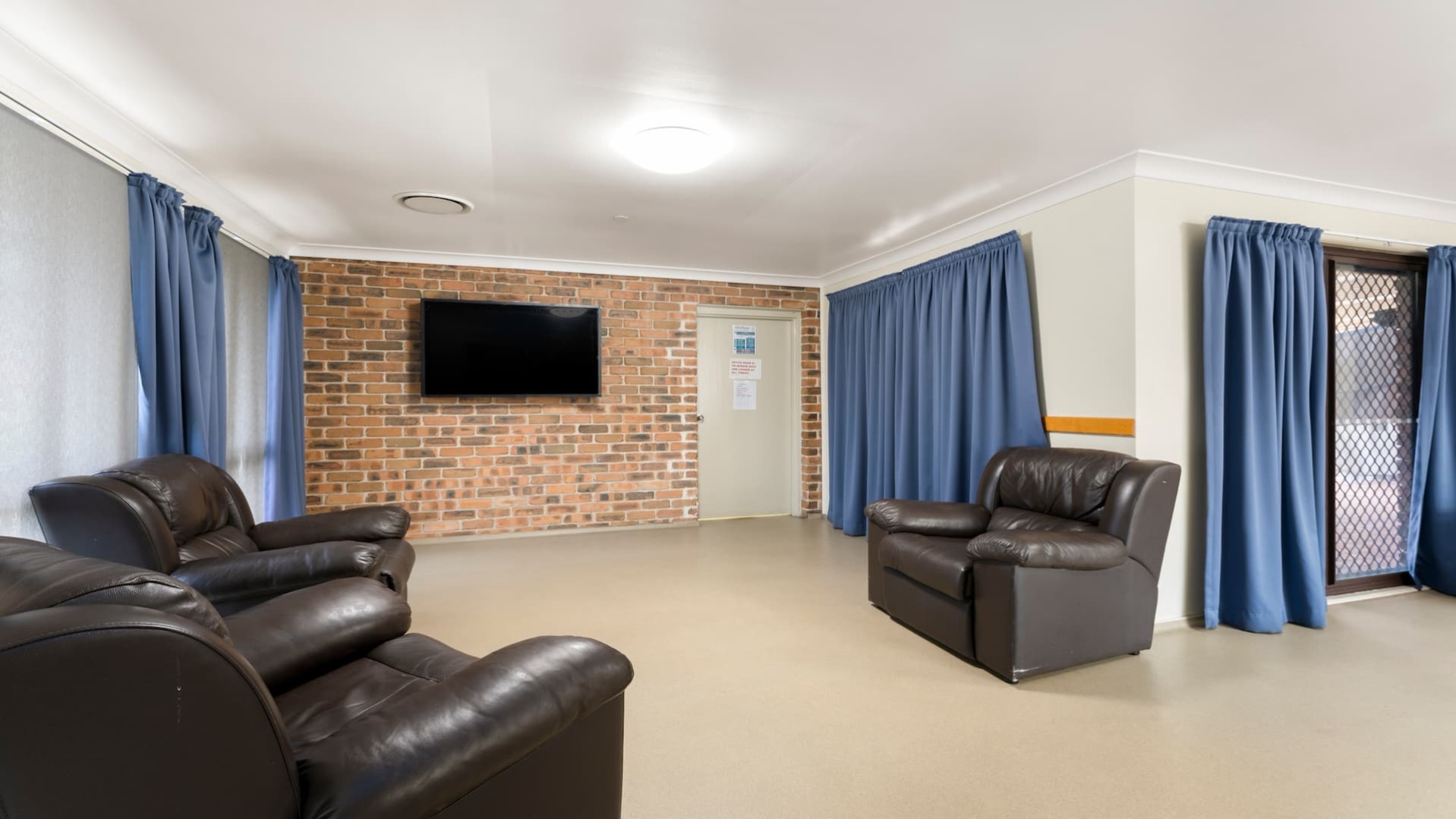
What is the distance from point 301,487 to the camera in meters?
4.70

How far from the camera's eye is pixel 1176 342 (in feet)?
11.0

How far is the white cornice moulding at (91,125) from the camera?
7.29 feet

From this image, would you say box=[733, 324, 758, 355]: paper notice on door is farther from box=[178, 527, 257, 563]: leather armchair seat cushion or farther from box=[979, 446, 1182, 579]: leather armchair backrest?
box=[178, 527, 257, 563]: leather armchair seat cushion

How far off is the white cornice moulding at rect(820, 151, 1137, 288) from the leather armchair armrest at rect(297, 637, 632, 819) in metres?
3.31

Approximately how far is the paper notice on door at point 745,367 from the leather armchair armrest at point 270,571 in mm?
4157

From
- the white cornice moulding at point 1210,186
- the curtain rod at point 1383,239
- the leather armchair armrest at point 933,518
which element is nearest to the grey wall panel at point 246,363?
the leather armchair armrest at point 933,518

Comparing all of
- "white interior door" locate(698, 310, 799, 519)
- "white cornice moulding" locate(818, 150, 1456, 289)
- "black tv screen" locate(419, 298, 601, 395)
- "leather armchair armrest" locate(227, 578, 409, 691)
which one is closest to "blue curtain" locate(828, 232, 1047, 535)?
"white cornice moulding" locate(818, 150, 1456, 289)

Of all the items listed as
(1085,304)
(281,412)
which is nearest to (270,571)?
(281,412)

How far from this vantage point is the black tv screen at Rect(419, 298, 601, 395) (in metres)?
5.25

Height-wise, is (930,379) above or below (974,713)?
above

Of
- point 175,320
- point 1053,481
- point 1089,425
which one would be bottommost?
point 1053,481

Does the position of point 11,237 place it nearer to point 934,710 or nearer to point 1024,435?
point 934,710

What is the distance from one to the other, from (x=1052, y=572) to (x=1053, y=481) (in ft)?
2.38

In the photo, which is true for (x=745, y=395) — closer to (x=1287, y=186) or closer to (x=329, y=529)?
(x=329, y=529)
